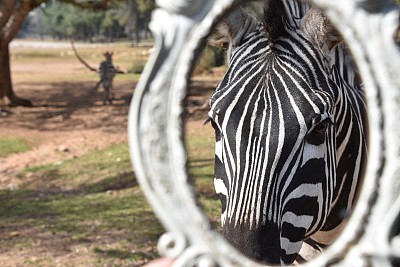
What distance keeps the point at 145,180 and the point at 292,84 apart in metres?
0.50

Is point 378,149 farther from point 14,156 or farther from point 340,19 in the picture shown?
point 14,156

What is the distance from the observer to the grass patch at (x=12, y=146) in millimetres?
9953

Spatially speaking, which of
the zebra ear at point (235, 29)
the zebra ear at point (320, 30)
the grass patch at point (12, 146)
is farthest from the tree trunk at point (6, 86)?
the zebra ear at point (320, 30)

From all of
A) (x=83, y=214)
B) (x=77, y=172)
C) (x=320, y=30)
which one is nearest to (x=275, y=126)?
(x=320, y=30)

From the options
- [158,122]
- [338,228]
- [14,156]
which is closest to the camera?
[158,122]

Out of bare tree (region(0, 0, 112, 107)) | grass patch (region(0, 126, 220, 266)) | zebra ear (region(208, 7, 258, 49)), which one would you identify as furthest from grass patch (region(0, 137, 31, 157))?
zebra ear (region(208, 7, 258, 49))

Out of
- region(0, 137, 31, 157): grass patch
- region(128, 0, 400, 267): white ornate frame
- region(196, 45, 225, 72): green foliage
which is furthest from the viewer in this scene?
region(0, 137, 31, 157): grass patch

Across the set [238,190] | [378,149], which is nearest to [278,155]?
[238,190]

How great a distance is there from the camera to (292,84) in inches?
54.3

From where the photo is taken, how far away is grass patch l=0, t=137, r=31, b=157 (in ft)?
32.7

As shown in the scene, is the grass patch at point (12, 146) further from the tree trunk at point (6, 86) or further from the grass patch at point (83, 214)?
the tree trunk at point (6, 86)

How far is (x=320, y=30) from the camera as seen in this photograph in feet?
4.48

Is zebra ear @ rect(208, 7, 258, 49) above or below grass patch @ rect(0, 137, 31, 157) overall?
above

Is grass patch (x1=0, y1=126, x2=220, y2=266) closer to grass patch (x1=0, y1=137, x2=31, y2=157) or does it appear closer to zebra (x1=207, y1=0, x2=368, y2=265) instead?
grass patch (x1=0, y1=137, x2=31, y2=157)
